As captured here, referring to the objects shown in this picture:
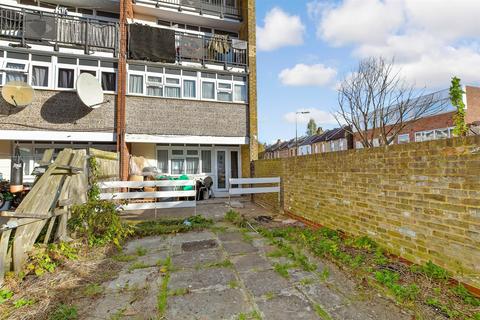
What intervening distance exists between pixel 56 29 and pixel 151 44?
10.8 ft

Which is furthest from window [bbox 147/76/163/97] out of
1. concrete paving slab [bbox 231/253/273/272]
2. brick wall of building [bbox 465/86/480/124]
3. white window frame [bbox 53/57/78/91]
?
brick wall of building [bbox 465/86/480/124]

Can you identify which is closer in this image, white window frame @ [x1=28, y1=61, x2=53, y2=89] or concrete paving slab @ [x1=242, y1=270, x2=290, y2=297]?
concrete paving slab @ [x1=242, y1=270, x2=290, y2=297]

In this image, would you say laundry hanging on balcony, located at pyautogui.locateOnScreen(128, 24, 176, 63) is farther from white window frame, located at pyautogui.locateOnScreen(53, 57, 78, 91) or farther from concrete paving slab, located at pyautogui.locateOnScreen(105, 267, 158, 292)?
concrete paving slab, located at pyautogui.locateOnScreen(105, 267, 158, 292)

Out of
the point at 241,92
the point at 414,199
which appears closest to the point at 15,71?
the point at 241,92

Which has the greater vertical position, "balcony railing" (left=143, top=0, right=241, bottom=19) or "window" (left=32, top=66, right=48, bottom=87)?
"balcony railing" (left=143, top=0, right=241, bottom=19)

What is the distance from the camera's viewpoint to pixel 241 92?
11297mm

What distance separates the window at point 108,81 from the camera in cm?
970

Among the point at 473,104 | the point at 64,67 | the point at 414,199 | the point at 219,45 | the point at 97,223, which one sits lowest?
the point at 97,223

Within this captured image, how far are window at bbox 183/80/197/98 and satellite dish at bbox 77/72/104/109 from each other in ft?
10.3

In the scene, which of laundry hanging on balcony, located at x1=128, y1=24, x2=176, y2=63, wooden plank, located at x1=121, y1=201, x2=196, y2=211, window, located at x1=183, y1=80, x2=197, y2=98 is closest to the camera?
wooden plank, located at x1=121, y1=201, x2=196, y2=211

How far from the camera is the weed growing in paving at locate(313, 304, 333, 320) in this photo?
2337 millimetres

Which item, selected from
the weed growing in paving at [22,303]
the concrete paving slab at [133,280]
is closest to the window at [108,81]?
the concrete paving slab at [133,280]

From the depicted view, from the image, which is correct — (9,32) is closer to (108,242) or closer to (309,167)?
(108,242)

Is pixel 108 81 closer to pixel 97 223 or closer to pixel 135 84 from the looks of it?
pixel 135 84
